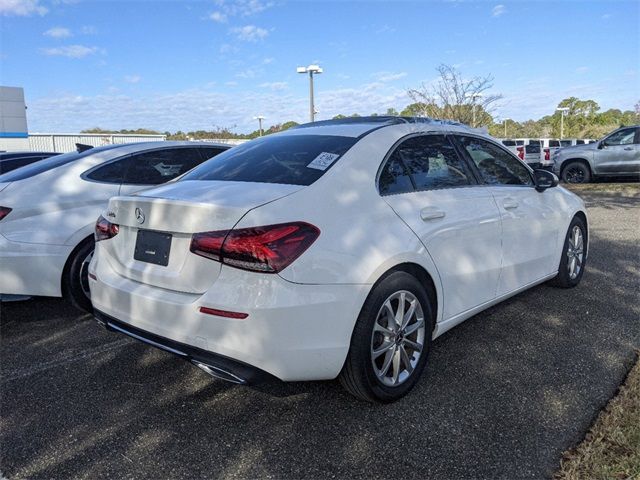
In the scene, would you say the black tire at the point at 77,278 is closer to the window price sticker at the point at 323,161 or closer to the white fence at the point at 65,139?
the window price sticker at the point at 323,161

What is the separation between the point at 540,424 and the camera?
2.64 m

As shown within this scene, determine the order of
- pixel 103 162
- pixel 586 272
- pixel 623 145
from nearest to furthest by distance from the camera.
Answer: pixel 103 162 < pixel 586 272 < pixel 623 145

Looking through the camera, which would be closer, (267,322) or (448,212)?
(267,322)

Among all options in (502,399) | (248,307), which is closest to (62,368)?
(248,307)

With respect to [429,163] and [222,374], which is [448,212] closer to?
[429,163]

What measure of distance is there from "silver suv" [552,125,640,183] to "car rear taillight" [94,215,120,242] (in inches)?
597

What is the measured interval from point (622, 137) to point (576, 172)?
161cm

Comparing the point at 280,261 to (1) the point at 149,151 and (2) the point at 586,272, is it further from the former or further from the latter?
(2) the point at 586,272

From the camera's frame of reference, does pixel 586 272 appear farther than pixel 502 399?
Yes

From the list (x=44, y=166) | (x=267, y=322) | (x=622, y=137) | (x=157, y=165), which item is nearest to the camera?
(x=267, y=322)

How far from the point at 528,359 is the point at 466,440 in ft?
3.74

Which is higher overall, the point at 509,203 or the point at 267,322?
the point at 509,203

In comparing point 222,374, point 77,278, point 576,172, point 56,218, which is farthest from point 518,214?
point 576,172

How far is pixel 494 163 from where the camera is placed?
4.04 meters
